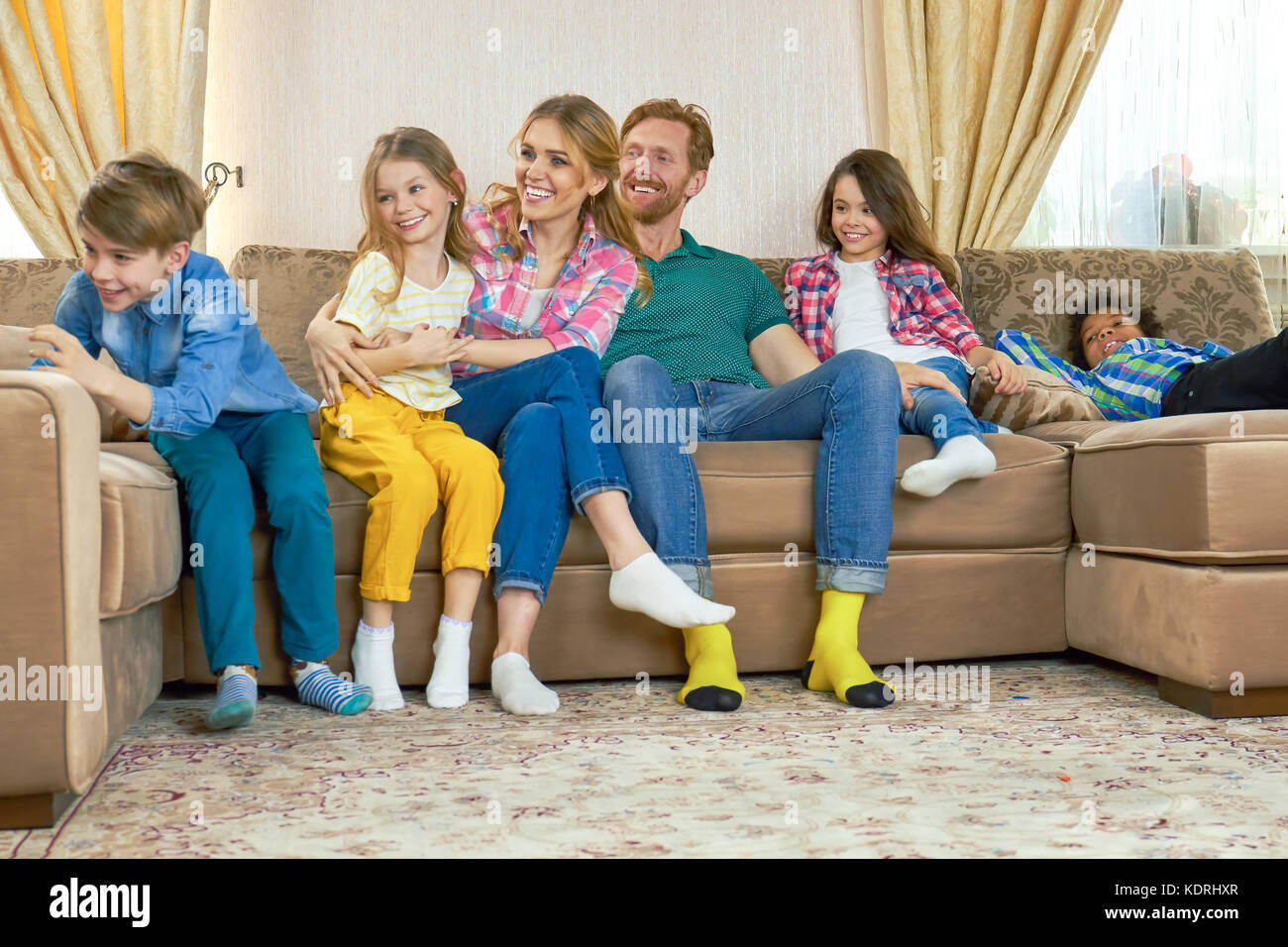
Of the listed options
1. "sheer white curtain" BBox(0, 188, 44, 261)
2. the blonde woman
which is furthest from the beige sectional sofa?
"sheer white curtain" BBox(0, 188, 44, 261)

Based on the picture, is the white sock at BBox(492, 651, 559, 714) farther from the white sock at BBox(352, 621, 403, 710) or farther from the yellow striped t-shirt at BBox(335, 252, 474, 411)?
the yellow striped t-shirt at BBox(335, 252, 474, 411)

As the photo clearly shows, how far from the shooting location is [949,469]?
5.57 feet

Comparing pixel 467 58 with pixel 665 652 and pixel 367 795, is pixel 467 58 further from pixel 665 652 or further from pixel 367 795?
pixel 367 795

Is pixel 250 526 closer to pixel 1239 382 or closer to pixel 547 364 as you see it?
pixel 547 364

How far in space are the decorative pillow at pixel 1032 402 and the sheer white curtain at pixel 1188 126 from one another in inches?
46.7

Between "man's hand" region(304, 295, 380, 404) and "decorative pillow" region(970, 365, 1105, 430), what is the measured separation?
121 cm

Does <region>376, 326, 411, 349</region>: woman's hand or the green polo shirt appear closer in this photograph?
<region>376, 326, 411, 349</region>: woman's hand

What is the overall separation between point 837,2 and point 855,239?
1057mm

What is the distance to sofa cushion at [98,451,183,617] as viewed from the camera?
3.85ft

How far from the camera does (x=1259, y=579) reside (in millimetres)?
1496

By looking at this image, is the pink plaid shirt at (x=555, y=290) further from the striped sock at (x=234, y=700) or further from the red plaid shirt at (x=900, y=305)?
the striped sock at (x=234, y=700)

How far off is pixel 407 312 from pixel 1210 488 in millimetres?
1284

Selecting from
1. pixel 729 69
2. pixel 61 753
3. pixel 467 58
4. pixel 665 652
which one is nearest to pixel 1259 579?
pixel 665 652

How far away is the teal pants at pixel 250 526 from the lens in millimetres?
1464
